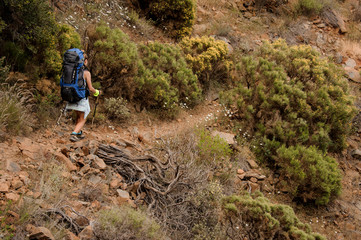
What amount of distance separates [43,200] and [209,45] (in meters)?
7.27

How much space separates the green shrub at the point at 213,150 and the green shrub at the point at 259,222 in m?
1.43

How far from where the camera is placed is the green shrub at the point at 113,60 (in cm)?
674

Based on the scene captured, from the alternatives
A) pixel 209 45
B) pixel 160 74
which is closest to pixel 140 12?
pixel 209 45

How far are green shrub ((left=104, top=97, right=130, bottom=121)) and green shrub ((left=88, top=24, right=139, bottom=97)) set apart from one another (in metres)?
0.47

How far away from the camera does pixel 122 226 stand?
321 centimetres

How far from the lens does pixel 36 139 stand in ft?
16.2

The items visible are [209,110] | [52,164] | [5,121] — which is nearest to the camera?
[52,164]

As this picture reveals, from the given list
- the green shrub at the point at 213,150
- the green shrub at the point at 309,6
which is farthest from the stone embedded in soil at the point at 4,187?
the green shrub at the point at 309,6

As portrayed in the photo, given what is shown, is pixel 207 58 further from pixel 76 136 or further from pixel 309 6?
pixel 309 6

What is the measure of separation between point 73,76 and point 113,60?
1.96 m

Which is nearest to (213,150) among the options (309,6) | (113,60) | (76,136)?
(76,136)

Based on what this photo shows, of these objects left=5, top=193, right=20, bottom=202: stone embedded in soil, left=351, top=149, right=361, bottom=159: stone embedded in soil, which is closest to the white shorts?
left=5, top=193, right=20, bottom=202: stone embedded in soil

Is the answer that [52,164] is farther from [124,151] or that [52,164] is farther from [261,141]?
[261,141]

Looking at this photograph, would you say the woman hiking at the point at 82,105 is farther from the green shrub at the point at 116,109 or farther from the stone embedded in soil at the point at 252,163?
the stone embedded in soil at the point at 252,163
